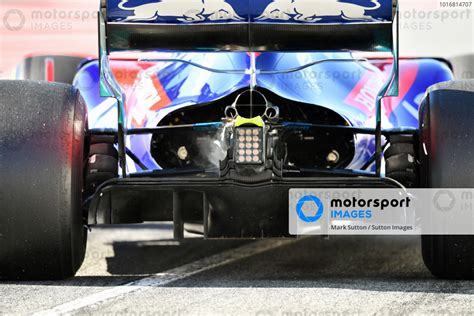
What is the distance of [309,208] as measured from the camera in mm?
5883

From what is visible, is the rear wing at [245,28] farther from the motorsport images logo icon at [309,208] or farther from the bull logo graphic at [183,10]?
the motorsport images logo icon at [309,208]

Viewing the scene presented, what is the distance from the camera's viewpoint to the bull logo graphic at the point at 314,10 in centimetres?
586

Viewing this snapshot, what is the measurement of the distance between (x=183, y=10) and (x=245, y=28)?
1.29ft

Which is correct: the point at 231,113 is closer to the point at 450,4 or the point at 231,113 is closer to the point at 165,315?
the point at 165,315

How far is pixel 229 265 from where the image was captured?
23.0ft

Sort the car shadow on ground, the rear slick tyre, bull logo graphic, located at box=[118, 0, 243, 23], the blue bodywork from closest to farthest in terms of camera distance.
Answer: the rear slick tyre
the car shadow on ground
bull logo graphic, located at box=[118, 0, 243, 23]
the blue bodywork

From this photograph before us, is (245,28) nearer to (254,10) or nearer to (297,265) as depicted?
(254,10)

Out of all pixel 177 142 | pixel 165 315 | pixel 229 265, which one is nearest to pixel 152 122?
pixel 177 142

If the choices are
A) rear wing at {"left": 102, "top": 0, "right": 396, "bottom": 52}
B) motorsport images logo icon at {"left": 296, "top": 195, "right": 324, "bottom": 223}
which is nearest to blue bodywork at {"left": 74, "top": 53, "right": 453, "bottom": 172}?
rear wing at {"left": 102, "top": 0, "right": 396, "bottom": 52}

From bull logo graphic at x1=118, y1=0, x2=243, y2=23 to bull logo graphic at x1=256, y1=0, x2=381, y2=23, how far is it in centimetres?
21

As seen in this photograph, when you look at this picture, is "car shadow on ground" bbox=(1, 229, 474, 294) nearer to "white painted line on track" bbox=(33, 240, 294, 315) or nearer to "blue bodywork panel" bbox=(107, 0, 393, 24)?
"white painted line on track" bbox=(33, 240, 294, 315)

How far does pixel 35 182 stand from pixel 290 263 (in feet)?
7.09

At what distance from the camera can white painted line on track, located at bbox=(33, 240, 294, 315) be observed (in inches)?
198

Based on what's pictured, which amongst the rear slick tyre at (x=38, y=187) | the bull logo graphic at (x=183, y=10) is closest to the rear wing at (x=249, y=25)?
the bull logo graphic at (x=183, y=10)
